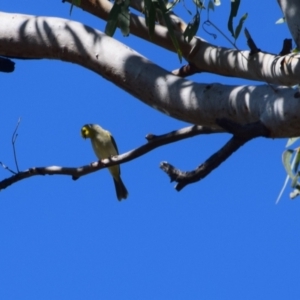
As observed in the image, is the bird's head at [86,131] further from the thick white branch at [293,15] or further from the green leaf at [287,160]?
the thick white branch at [293,15]

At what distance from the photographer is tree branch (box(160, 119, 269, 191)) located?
6.39ft

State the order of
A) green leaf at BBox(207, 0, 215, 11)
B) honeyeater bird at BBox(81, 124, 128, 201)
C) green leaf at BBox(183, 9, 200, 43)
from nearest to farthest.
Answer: green leaf at BBox(183, 9, 200, 43) → green leaf at BBox(207, 0, 215, 11) → honeyeater bird at BBox(81, 124, 128, 201)

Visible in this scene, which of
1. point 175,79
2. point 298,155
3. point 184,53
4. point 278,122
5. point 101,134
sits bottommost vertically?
point 278,122

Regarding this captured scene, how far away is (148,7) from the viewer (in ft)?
8.87

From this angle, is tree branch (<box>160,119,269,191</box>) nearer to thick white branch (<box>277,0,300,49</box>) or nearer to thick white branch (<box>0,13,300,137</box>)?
thick white branch (<box>0,13,300,137</box>)

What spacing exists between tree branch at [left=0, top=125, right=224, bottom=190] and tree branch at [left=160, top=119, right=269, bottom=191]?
27 centimetres

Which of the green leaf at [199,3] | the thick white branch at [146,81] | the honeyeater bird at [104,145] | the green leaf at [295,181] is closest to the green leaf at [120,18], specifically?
the thick white branch at [146,81]

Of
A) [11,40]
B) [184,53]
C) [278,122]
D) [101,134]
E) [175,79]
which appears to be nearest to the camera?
[278,122]

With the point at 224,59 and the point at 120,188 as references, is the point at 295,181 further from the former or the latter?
the point at 120,188

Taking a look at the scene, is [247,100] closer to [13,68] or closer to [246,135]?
[246,135]

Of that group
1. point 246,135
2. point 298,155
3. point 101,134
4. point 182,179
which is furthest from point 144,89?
point 101,134

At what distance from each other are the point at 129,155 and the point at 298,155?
90cm

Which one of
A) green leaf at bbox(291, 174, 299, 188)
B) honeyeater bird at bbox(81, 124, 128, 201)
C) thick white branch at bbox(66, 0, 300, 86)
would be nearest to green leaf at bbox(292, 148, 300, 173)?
green leaf at bbox(291, 174, 299, 188)

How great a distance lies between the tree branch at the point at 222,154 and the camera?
1.95m
